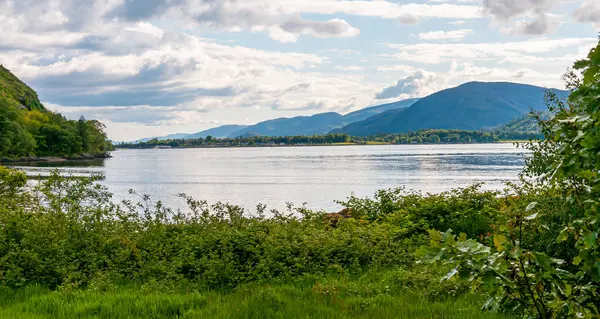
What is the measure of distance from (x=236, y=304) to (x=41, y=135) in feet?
573

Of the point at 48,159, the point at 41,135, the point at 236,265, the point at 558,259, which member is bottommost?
the point at 48,159

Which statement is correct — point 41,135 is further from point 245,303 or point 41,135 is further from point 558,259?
point 558,259

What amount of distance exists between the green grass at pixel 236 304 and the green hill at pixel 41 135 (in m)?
137

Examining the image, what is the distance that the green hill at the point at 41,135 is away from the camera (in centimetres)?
13200

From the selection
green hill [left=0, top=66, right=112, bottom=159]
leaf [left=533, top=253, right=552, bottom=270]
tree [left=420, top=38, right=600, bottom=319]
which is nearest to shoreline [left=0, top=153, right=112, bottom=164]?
green hill [left=0, top=66, right=112, bottom=159]

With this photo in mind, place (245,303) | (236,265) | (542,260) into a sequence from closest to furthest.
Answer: (542,260) → (245,303) → (236,265)

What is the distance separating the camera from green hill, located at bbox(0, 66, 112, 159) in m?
132

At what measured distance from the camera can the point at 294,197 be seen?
47219 millimetres

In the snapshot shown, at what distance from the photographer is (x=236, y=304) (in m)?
8.90

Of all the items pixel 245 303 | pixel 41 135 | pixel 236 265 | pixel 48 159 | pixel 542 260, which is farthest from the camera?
pixel 41 135

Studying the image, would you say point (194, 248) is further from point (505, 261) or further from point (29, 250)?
point (505, 261)

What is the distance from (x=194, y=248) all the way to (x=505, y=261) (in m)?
9.57

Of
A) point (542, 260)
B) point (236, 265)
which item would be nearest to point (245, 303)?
point (236, 265)

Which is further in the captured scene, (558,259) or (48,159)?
(48,159)
